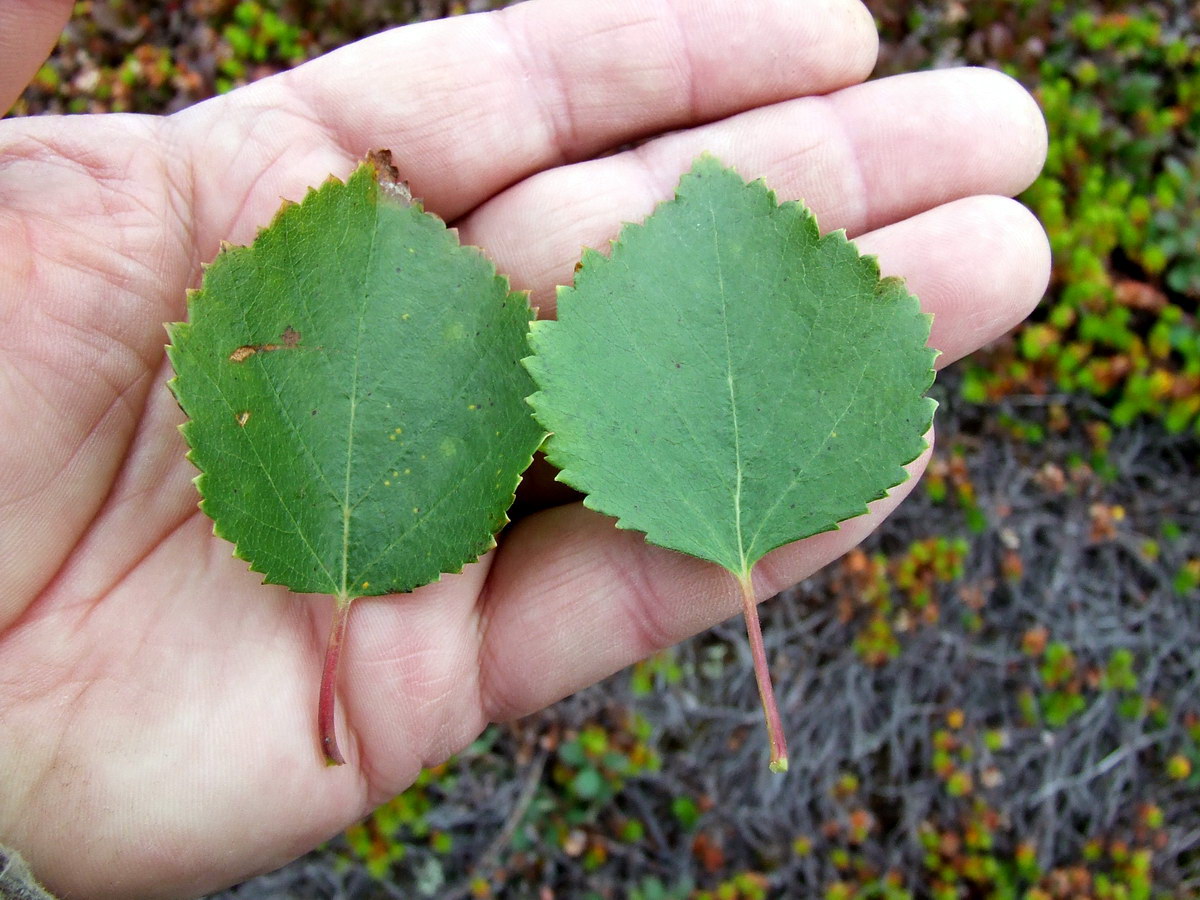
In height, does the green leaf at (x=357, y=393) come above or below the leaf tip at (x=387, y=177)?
below

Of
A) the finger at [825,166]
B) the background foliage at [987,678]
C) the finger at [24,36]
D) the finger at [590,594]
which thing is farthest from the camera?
the background foliage at [987,678]

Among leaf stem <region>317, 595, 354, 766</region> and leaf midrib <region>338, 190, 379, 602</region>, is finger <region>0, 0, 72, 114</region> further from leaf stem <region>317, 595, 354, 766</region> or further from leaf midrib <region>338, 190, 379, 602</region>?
leaf stem <region>317, 595, 354, 766</region>

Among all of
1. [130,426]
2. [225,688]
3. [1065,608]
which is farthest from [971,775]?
[130,426]

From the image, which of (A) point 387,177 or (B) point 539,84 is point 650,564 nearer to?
(A) point 387,177

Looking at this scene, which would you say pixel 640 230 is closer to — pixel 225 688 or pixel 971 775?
pixel 225 688

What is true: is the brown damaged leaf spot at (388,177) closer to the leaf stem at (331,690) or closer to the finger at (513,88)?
the finger at (513,88)

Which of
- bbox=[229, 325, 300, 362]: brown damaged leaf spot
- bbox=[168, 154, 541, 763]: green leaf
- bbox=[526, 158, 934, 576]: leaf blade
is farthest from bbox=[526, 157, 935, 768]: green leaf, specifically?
bbox=[229, 325, 300, 362]: brown damaged leaf spot

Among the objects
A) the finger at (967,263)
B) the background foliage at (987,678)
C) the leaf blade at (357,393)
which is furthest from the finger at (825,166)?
the background foliage at (987,678)

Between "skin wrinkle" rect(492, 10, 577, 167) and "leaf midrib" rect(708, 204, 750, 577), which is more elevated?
"skin wrinkle" rect(492, 10, 577, 167)
